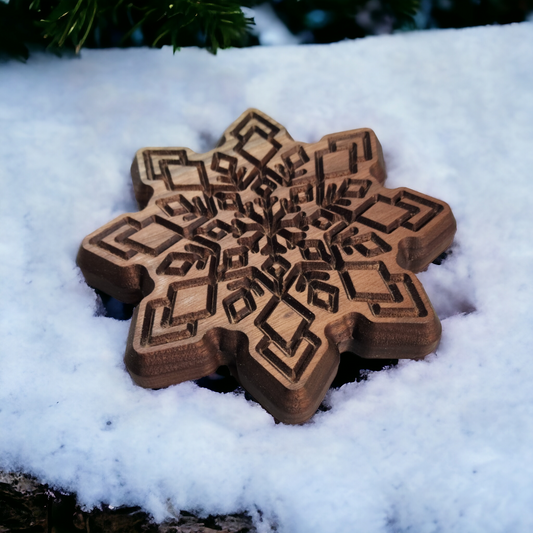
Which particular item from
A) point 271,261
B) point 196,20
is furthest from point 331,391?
point 196,20

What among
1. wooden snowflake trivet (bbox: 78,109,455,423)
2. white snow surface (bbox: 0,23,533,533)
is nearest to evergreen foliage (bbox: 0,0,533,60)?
white snow surface (bbox: 0,23,533,533)

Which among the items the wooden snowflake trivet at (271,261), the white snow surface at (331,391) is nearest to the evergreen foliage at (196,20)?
the white snow surface at (331,391)

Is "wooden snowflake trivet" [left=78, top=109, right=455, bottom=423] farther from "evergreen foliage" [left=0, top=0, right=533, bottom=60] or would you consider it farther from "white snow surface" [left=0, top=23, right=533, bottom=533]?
"evergreen foliage" [left=0, top=0, right=533, bottom=60]

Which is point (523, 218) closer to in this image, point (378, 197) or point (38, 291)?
point (378, 197)

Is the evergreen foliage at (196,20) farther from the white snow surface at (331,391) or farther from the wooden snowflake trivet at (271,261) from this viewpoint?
the wooden snowflake trivet at (271,261)

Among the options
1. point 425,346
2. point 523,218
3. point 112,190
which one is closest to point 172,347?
point 425,346

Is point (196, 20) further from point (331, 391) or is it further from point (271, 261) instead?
point (331, 391)
